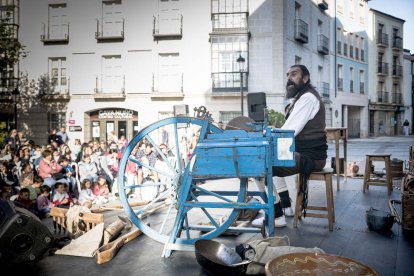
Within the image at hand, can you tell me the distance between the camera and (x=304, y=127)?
3729 mm

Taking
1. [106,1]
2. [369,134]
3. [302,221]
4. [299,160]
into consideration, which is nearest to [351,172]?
[302,221]

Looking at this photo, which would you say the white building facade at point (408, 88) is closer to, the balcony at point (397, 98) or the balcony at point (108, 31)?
the balcony at point (397, 98)

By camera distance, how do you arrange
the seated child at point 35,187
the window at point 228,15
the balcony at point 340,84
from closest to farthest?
the seated child at point 35,187
the window at point 228,15
the balcony at point 340,84

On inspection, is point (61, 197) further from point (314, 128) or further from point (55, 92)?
point (55, 92)

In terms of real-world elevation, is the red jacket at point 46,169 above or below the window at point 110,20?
below

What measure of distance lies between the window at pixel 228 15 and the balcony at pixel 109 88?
5404 millimetres

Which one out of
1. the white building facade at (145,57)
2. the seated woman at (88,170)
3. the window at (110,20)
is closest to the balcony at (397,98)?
the white building facade at (145,57)

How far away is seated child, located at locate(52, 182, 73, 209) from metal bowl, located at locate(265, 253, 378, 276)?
14.9ft

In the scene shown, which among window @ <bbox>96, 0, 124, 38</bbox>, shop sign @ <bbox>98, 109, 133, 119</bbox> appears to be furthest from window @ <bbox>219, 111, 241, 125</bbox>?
window @ <bbox>96, 0, 124, 38</bbox>

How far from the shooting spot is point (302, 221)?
4262 millimetres

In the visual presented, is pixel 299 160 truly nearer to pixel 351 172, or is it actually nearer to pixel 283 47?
pixel 351 172

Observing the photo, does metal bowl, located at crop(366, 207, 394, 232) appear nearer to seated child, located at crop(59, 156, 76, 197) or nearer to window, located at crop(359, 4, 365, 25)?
seated child, located at crop(59, 156, 76, 197)

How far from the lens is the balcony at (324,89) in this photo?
2212 cm

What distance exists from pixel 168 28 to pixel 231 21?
3.06 meters
